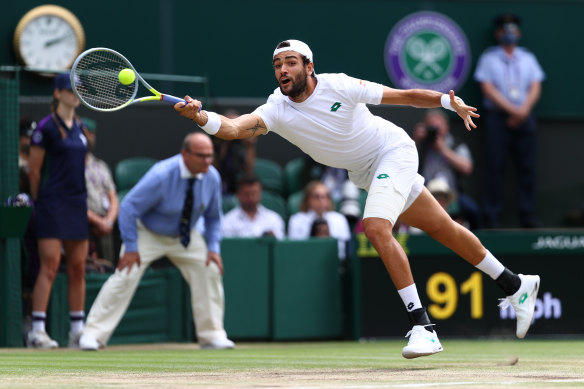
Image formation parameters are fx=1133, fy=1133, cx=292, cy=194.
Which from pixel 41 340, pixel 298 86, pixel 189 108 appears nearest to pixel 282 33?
pixel 41 340

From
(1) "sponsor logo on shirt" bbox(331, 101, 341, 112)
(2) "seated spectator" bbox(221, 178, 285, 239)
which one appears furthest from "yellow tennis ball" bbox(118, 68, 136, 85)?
(2) "seated spectator" bbox(221, 178, 285, 239)

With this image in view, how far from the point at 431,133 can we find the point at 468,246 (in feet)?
18.4

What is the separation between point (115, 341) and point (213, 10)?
561 cm

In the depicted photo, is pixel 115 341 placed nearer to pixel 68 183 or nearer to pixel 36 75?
pixel 68 183

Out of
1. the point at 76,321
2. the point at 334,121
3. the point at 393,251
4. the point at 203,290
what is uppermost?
the point at 334,121

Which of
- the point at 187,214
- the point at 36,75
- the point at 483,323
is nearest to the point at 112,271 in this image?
the point at 187,214

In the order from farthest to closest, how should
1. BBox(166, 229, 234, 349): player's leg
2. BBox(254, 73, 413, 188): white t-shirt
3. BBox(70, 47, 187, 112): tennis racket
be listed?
BBox(166, 229, 234, 349): player's leg < BBox(254, 73, 413, 188): white t-shirt < BBox(70, 47, 187, 112): tennis racket

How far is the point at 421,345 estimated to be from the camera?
23.1ft

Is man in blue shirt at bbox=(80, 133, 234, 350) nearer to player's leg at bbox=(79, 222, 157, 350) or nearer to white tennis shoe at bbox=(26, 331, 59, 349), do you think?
player's leg at bbox=(79, 222, 157, 350)

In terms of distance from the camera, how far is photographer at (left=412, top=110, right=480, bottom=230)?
44.8 ft

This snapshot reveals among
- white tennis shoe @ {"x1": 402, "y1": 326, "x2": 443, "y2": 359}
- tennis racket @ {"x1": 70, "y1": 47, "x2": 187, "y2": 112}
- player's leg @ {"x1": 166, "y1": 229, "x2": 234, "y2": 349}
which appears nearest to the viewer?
white tennis shoe @ {"x1": 402, "y1": 326, "x2": 443, "y2": 359}

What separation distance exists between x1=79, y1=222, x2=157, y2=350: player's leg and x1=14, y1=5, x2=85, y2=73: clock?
4.39 m

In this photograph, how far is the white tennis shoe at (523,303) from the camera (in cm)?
815

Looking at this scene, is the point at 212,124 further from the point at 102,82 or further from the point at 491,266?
the point at 491,266
